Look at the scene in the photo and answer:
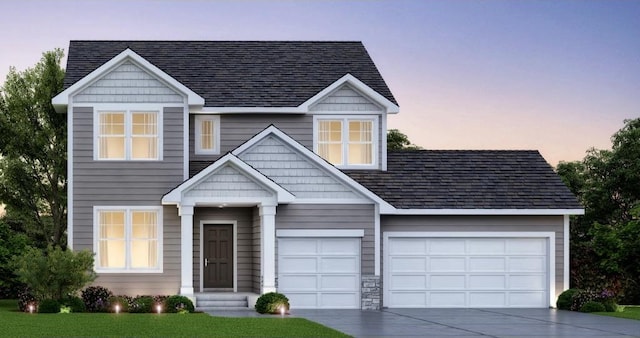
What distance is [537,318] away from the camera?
1153 inches

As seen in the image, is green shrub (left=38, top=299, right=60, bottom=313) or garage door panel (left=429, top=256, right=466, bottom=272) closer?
green shrub (left=38, top=299, right=60, bottom=313)

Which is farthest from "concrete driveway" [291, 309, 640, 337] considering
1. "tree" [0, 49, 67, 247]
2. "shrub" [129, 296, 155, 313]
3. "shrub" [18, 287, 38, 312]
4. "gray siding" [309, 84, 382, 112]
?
"tree" [0, 49, 67, 247]

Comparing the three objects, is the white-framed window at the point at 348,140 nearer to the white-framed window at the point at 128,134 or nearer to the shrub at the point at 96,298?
the white-framed window at the point at 128,134

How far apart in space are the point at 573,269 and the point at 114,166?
72.3 ft

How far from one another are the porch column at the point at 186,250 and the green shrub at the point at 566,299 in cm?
1159

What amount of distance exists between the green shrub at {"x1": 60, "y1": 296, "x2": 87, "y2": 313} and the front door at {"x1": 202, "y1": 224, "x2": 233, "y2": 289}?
493 centimetres

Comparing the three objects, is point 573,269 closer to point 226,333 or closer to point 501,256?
point 501,256

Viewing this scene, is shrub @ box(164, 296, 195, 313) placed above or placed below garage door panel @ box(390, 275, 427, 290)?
below

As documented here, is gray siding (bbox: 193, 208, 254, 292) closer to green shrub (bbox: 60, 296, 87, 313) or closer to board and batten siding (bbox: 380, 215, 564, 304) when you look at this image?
board and batten siding (bbox: 380, 215, 564, 304)

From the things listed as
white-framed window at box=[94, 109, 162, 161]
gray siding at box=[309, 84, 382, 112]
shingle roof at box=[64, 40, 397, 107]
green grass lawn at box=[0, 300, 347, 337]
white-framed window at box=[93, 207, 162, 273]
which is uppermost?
shingle roof at box=[64, 40, 397, 107]

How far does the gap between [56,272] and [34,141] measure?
17.2m

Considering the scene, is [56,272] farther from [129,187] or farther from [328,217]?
[328,217]

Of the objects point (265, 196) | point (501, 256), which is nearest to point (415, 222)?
point (501, 256)

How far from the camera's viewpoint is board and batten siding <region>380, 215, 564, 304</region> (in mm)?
34188
